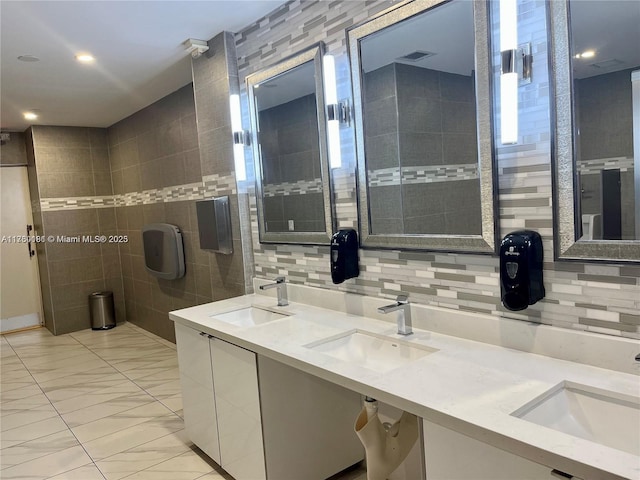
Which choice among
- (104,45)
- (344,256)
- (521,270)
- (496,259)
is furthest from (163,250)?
(521,270)

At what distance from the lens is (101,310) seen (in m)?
5.61

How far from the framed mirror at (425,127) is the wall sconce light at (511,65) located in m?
0.11

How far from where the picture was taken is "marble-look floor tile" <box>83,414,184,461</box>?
2.80m

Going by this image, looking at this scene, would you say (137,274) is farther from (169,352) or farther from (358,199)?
(358,199)

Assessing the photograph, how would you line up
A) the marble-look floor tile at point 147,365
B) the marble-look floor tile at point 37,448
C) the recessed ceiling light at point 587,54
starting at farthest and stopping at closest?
1. the marble-look floor tile at point 147,365
2. the marble-look floor tile at point 37,448
3. the recessed ceiling light at point 587,54

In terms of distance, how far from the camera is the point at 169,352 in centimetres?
461

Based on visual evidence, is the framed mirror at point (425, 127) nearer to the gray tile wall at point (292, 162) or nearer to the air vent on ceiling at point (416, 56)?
the air vent on ceiling at point (416, 56)

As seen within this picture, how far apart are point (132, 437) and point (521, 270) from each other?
2.57 m

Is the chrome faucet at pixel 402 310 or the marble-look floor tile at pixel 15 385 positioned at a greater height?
the chrome faucet at pixel 402 310

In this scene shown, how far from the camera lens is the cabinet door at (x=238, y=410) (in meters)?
2.06

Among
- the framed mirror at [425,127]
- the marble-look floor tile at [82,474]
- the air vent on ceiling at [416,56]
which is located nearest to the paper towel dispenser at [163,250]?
the marble-look floor tile at [82,474]

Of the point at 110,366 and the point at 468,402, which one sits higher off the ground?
the point at 468,402

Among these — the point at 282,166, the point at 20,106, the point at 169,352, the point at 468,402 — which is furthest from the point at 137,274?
the point at 468,402

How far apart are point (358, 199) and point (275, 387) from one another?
93 centimetres
